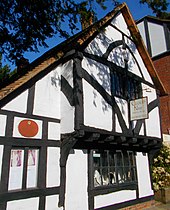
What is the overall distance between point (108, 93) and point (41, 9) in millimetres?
3184

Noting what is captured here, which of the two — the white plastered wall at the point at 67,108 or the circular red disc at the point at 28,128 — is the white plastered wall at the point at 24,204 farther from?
the white plastered wall at the point at 67,108

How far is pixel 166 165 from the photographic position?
9016 mm

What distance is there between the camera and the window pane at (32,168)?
16.5 feet

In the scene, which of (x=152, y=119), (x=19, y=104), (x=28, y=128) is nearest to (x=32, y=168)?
(x=28, y=128)

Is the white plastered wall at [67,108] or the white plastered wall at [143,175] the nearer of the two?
the white plastered wall at [67,108]

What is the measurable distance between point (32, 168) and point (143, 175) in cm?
468

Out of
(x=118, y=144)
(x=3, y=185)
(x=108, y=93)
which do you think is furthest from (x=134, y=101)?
(x=3, y=185)

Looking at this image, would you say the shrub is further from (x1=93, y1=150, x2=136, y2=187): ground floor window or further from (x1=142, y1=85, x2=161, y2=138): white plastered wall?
(x1=93, y1=150, x2=136, y2=187): ground floor window

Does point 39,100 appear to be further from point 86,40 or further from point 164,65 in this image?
point 164,65

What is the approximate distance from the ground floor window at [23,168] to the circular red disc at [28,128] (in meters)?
0.36

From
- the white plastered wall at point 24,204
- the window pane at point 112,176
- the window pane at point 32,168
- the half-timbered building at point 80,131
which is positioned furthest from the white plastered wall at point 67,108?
the window pane at point 112,176

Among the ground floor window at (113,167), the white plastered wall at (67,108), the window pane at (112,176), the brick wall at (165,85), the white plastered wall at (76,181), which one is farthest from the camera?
the brick wall at (165,85)

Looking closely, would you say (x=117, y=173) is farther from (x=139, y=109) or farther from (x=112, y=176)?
(x=139, y=109)

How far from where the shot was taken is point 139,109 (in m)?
7.09
